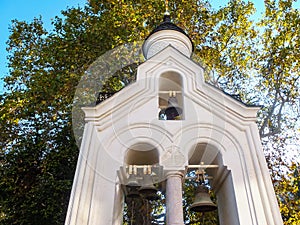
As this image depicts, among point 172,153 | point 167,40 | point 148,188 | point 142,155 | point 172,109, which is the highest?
point 167,40

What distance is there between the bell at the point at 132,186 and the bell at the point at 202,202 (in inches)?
45.1

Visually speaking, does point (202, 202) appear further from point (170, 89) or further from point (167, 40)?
point (167, 40)

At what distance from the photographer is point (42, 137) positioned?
12.3 m

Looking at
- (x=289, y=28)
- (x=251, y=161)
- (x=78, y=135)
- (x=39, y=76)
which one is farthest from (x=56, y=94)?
(x=289, y=28)

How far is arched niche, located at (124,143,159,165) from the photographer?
17.1ft

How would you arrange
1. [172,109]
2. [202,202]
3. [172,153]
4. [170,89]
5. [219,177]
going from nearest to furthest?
1. [172,153]
2. [202,202]
3. [219,177]
4. [170,89]
5. [172,109]

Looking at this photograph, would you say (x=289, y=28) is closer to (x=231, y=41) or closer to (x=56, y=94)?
(x=231, y=41)

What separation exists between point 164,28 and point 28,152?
7.62 m

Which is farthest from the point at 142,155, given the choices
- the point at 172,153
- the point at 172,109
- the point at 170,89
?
the point at 170,89

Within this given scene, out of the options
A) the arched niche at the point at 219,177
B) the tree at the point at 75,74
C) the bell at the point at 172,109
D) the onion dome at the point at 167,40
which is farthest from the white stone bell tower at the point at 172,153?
the tree at the point at 75,74

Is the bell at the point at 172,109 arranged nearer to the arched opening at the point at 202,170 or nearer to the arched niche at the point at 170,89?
the arched niche at the point at 170,89

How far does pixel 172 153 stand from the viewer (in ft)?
16.3

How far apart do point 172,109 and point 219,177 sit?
211cm

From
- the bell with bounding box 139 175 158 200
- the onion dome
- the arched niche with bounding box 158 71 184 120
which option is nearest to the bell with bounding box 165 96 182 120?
the arched niche with bounding box 158 71 184 120
